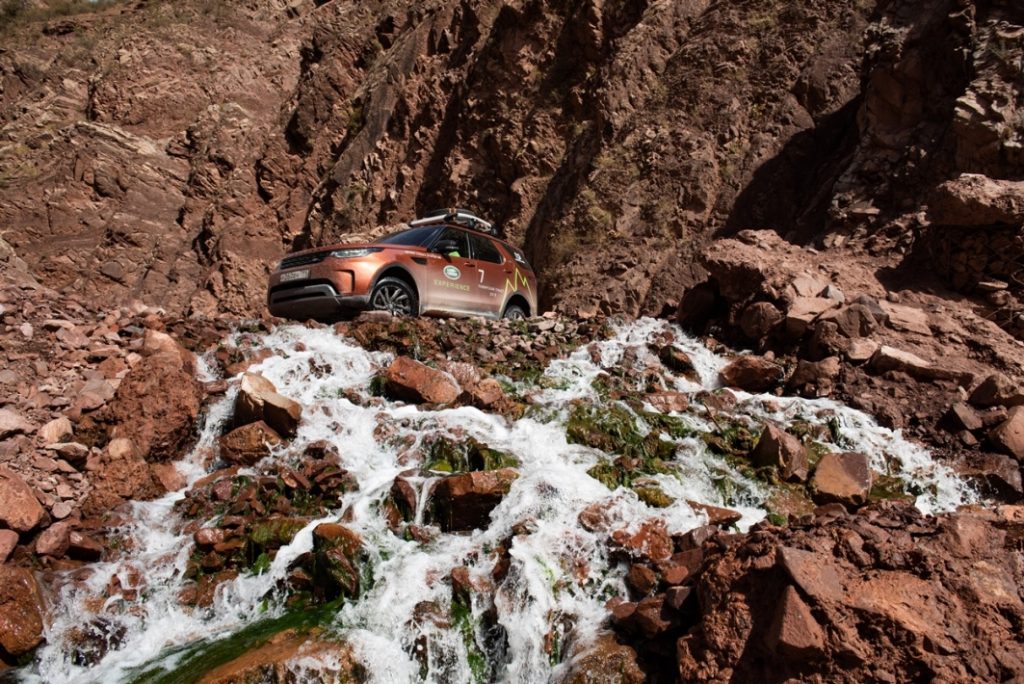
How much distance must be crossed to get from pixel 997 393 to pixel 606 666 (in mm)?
5832

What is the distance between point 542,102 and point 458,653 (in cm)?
1801

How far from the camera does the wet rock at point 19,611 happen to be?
13.7ft

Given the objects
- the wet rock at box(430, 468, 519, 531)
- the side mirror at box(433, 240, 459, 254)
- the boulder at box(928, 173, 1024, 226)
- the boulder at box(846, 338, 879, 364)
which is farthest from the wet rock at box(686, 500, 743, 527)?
the boulder at box(928, 173, 1024, 226)

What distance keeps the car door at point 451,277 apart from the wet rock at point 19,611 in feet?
Result: 19.9

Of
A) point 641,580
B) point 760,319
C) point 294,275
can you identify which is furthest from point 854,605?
point 294,275

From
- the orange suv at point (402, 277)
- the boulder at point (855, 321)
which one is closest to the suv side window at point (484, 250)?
the orange suv at point (402, 277)

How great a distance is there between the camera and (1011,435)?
22.0 ft

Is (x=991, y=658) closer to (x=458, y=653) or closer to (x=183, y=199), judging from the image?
(x=458, y=653)

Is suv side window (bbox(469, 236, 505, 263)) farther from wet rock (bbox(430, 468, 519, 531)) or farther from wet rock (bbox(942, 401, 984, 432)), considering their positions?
wet rock (bbox(942, 401, 984, 432))

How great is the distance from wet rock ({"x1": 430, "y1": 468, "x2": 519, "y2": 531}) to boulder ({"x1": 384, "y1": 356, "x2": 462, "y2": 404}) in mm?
1965

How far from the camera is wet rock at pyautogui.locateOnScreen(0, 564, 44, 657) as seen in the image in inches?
165

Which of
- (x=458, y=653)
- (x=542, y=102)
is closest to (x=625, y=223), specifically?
(x=542, y=102)

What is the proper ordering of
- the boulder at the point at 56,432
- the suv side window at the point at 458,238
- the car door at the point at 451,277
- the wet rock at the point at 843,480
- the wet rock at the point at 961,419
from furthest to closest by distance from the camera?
the suv side window at the point at 458,238
the car door at the point at 451,277
the wet rock at the point at 961,419
the wet rock at the point at 843,480
the boulder at the point at 56,432

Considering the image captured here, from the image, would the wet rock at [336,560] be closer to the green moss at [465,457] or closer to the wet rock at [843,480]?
the green moss at [465,457]
